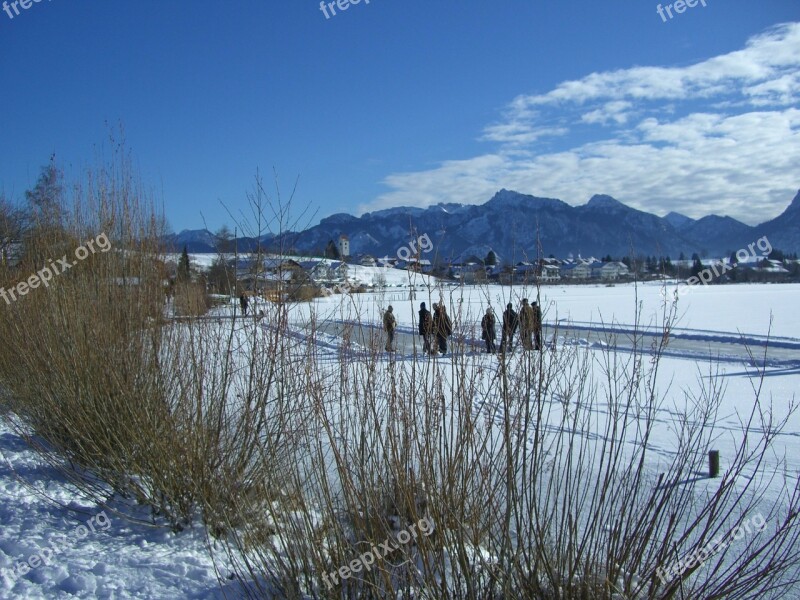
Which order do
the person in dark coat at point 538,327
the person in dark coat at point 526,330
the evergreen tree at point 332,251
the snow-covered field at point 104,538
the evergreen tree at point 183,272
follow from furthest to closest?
the evergreen tree at point 183,272, the evergreen tree at point 332,251, the snow-covered field at point 104,538, the person in dark coat at point 538,327, the person in dark coat at point 526,330

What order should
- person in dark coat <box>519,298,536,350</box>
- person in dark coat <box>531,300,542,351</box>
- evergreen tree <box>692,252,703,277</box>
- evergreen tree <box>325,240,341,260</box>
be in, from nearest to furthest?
person in dark coat <box>519,298,536,350</box> → person in dark coat <box>531,300,542,351</box> → evergreen tree <box>325,240,341,260</box> → evergreen tree <box>692,252,703,277</box>

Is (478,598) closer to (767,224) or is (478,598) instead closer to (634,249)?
(634,249)

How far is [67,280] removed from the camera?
6.40m

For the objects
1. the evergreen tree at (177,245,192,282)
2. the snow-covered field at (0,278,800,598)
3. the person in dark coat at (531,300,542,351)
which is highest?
the evergreen tree at (177,245,192,282)

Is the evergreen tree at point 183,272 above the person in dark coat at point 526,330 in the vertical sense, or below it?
above

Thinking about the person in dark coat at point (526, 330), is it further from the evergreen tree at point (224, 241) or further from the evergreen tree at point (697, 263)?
the evergreen tree at point (697, 263)

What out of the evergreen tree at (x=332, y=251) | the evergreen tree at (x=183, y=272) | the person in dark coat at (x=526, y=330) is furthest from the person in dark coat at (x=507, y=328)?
the evergreen tree at (x=183, y=272)

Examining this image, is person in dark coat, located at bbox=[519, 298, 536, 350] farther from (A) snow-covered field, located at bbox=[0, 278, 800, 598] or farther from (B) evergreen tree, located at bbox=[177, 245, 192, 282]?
(B) evergreen tree, located at bbox=[177, 245, 192, 282]

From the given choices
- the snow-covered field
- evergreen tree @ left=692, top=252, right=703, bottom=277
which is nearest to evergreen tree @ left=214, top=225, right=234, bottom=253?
the snow-covered field

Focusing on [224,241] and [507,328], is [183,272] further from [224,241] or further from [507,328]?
[507,328]

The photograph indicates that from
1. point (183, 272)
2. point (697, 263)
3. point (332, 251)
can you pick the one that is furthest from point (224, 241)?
point (697, 263)

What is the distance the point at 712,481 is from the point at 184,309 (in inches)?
213

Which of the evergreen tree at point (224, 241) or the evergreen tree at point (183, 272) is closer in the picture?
the evergreen tree at point (224, 241)

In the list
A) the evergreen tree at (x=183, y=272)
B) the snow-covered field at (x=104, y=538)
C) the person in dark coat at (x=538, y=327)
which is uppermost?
the evergreen tree at (x=183, y=272)
